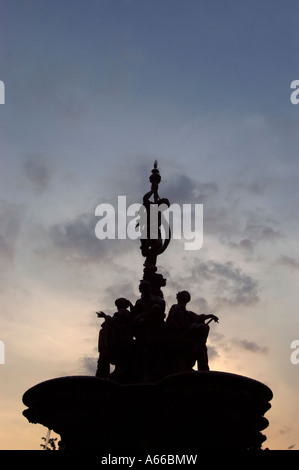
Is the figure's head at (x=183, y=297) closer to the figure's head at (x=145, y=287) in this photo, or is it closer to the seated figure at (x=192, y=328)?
the seated figure at (x=192, y=328)

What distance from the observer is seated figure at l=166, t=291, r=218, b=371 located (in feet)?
46.3

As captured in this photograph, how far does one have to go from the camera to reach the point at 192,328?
46.7 ft

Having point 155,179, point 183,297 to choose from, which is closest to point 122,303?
point 183,297

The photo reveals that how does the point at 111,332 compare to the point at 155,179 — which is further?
the point at 155,179

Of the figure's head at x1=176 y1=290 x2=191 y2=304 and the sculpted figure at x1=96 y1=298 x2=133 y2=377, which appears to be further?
the figure's head at x1=176 y1=290 x2=191 y2=304

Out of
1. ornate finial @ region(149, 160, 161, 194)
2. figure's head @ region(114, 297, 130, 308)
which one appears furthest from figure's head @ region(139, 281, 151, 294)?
ornate finial @ region(149, 160, 161, 194)

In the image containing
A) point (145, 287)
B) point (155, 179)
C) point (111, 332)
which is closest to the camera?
point (111, 332)

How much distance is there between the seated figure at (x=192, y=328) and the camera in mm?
14102

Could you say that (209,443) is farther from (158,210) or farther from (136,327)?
(158,210)

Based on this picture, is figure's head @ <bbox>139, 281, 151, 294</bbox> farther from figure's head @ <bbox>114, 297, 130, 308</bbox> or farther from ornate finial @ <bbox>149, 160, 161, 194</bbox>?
ornate finial @ <bbox>149, 160, 161, 194</bbox>

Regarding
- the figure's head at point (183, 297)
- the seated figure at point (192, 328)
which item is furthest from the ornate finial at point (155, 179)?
the seated figure at point (192, 328)

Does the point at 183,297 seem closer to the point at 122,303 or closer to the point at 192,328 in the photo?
the point at 192,328
